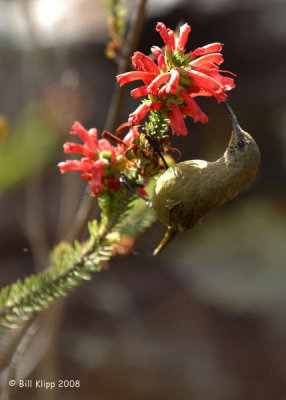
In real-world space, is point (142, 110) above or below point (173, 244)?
above

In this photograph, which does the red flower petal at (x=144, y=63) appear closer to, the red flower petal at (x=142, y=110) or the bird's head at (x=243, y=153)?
the red flower petal at (x=142, y=110)

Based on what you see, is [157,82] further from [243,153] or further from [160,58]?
[243,153]

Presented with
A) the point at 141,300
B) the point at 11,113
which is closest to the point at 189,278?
the point at 141,300

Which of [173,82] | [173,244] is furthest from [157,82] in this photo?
[173,244]

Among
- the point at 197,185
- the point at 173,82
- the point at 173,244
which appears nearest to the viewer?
the point at 173,82

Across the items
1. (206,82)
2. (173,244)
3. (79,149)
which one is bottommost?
(173,244)

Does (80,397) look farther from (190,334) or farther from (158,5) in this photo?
(158,5)

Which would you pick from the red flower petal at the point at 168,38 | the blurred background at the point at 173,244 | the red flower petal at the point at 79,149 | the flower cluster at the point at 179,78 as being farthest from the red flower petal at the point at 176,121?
the blurred background at the point at 173,244
